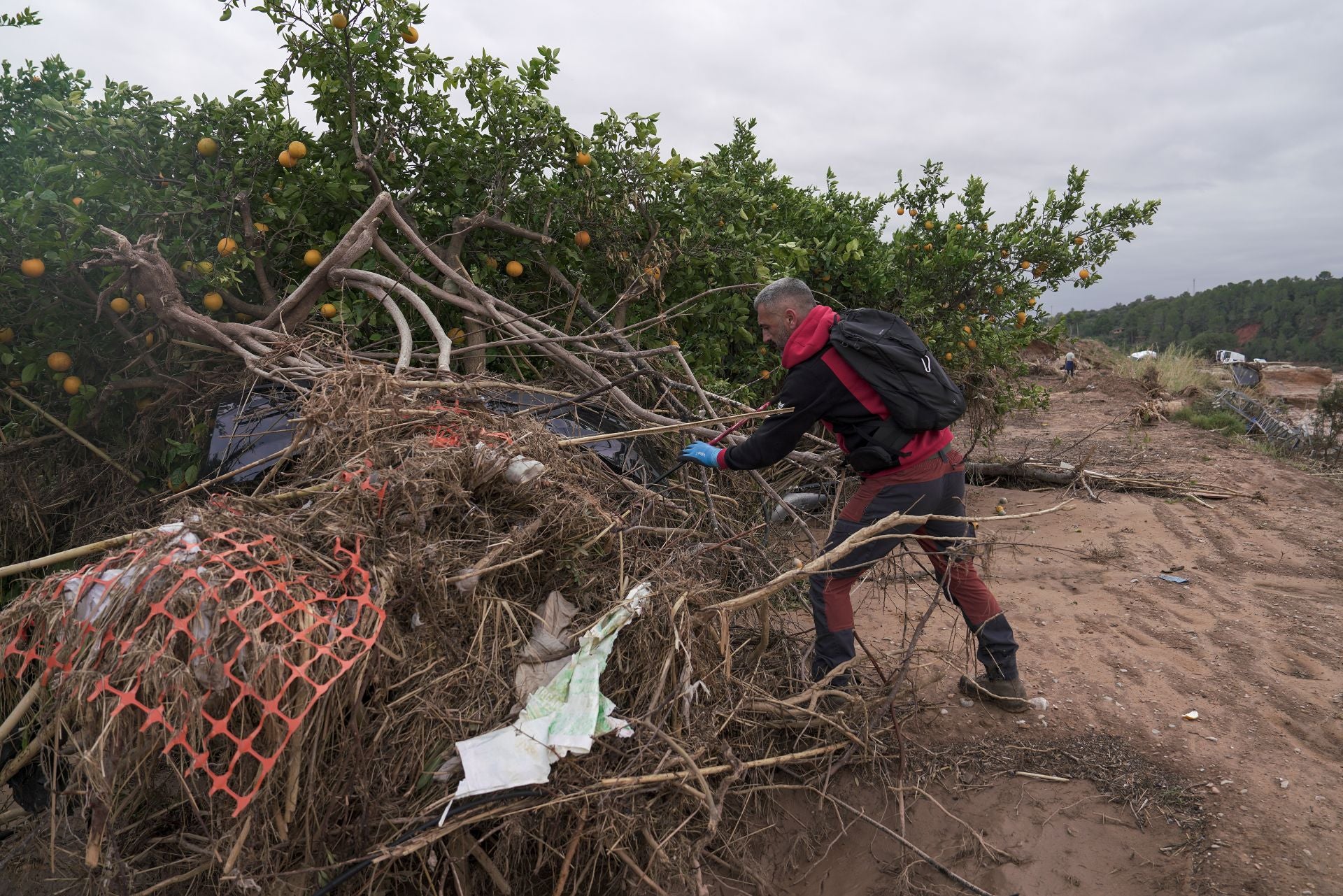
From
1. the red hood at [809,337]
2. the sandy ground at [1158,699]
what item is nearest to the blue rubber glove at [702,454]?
the red hood at [809,337]

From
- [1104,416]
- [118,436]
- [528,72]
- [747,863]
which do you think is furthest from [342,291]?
[1104,416]

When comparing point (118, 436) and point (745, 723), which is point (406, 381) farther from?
point (118, 436)

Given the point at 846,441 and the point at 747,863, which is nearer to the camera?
the point at 747,863

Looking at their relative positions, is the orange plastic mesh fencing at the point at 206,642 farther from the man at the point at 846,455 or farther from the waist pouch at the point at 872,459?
the waist pouch at the point at 872,459

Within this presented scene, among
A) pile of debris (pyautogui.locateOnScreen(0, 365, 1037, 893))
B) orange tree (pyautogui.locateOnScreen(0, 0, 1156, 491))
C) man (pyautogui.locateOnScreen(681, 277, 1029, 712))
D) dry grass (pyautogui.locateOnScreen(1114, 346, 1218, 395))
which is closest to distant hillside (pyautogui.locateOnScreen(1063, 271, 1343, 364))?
dry grass (pyautogui.locateOnScreen(1114, 346, 1218, 395))

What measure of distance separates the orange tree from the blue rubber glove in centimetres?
114

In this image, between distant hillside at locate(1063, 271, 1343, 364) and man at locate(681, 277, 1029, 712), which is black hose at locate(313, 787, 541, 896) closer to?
man at locate(681, 277, 1029, 712)

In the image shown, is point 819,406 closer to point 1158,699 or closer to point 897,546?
point 897,546

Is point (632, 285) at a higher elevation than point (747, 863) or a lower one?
higher

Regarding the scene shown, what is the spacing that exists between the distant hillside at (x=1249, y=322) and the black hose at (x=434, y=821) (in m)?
27.7

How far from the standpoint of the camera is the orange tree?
12.0ft

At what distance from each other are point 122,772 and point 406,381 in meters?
1.50

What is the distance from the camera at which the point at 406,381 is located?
9.49 ft

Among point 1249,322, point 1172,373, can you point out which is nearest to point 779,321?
point 1172,373
